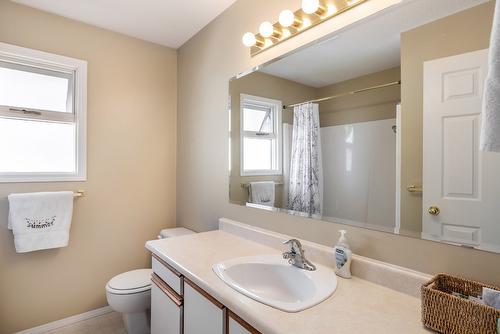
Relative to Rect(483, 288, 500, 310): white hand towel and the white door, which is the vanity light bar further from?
Rect(483, 288, 500, 310): white hand towel

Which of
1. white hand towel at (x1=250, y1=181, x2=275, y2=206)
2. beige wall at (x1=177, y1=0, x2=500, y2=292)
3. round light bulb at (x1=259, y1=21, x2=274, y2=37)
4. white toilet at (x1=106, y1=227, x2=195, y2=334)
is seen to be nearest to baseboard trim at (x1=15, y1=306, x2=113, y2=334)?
white toilet at (x1=106, y1=227, x2=195, y2=334)

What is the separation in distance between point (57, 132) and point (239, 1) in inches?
68.0

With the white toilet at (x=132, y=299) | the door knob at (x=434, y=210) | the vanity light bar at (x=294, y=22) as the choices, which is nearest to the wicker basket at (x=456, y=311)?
the door knob at (x=434, y=210)

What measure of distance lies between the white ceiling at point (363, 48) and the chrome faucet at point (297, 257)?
80cm

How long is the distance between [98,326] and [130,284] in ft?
1.96

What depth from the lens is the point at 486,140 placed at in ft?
2.01

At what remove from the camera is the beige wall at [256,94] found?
4.84 feet

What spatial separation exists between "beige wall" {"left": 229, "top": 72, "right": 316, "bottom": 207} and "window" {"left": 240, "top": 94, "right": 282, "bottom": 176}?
0.12 feet

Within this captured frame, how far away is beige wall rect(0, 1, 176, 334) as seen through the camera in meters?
1.94

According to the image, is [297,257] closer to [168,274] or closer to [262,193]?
[262,193]

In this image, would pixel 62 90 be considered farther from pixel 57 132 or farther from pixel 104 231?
pixel 104 231

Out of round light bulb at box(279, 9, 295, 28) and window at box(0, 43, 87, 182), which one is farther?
window at box(0, 43, 87, 182)

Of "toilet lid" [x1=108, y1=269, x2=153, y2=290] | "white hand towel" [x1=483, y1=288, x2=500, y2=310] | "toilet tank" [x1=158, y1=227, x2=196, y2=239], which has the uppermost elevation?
"white hand towel" [x1=483, y1=288, x2=500, y2=310]

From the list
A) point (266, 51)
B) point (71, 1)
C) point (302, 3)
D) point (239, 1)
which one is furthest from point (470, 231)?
point (71, 1)
